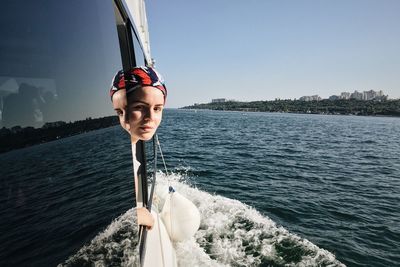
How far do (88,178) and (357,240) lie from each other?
8597mm

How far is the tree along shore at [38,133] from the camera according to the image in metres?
0.82

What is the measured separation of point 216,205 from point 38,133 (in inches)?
311

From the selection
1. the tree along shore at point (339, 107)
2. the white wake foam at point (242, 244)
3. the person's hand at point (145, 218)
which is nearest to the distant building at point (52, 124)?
the person's hand at point (145, 218)

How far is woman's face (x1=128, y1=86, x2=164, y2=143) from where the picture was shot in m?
1.32

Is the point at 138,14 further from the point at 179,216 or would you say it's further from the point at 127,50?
the point at 179,216

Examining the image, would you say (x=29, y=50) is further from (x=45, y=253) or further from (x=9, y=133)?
(x=45, y=253)

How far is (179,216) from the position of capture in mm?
3162

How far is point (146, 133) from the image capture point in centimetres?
142

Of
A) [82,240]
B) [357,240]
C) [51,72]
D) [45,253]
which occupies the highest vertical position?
[51,72]

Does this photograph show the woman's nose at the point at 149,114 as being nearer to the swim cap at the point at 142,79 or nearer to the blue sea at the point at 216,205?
the swim cap at the point at 142,79

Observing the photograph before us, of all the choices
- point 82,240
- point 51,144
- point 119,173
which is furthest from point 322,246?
point 51,144

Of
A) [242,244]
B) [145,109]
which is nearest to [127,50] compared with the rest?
[145,109]

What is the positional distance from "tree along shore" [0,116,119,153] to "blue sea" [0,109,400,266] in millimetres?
30

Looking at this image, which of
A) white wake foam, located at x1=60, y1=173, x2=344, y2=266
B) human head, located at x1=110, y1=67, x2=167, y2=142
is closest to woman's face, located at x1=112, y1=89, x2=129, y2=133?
human head, located at x1=110, y1=67, x2=167, y2=142
